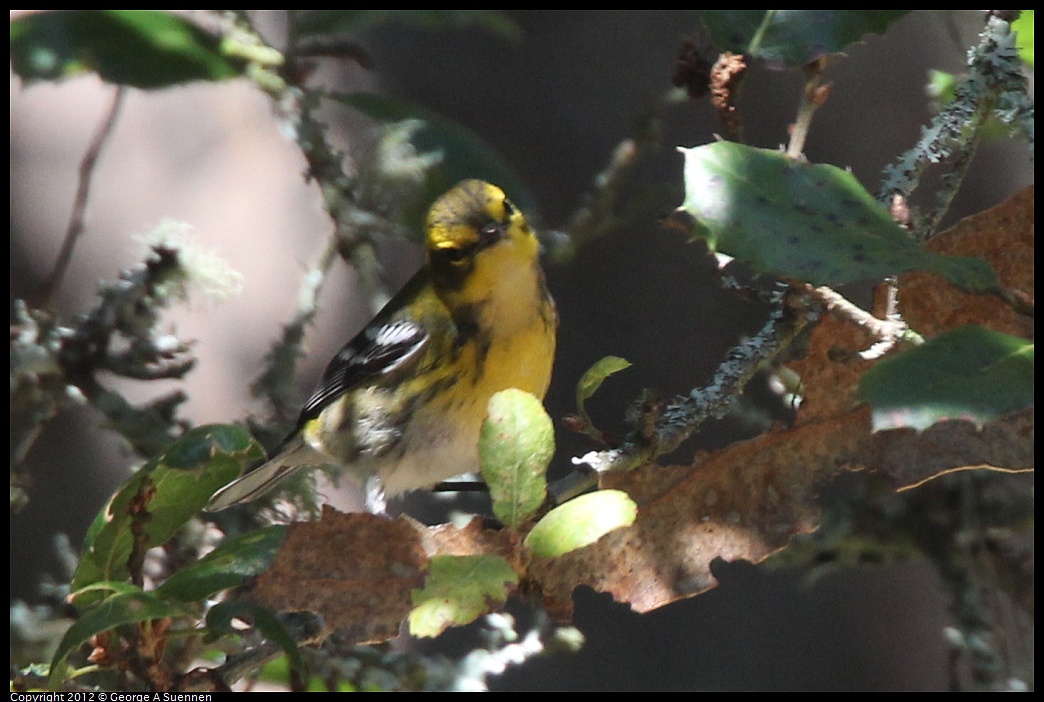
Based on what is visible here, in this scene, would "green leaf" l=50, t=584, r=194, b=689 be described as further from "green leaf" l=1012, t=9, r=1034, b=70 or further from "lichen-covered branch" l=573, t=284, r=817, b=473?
"green leaf" l=1012, t=9, r=1034, b=70

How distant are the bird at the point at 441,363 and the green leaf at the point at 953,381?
117cm

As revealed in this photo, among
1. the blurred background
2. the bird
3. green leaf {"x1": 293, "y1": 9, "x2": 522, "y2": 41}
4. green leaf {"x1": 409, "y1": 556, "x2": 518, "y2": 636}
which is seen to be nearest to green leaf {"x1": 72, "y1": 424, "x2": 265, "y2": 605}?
green leaf {"x1": 409, "y1": 556, "x2": 518, "y2": 636}

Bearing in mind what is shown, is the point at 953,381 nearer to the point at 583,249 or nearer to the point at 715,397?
the point at 715,397

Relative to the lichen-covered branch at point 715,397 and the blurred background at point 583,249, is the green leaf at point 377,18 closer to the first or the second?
the blurred background at point 583,249

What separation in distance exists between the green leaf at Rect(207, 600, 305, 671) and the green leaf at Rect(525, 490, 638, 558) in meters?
0.27

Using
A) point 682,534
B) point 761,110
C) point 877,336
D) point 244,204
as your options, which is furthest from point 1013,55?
point 244,204

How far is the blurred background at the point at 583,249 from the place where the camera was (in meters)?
2.86

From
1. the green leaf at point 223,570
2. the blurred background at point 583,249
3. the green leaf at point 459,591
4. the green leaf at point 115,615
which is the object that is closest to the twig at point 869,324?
the green leaf at point 459,591

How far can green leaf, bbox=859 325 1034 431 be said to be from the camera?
769 mm

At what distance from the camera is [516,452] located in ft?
3.42

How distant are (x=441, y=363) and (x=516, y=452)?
1.03 m

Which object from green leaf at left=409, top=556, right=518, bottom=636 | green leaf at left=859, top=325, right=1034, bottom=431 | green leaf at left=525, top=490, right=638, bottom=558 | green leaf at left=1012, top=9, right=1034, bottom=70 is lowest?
green leaf at left=409, top=556, right=518, bottom=636

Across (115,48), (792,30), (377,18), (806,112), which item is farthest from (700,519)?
(115,48)

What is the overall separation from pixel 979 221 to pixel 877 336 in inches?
6.0
